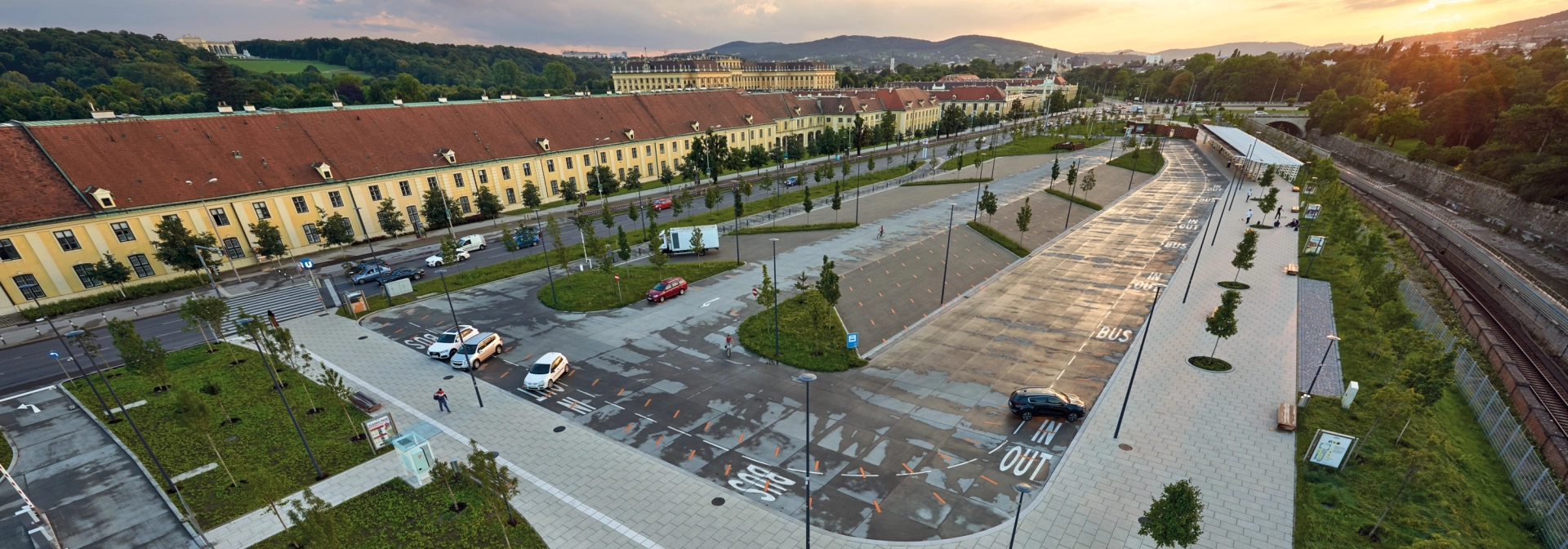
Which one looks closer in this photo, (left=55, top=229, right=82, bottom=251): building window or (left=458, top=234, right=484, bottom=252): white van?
(left=55, top=229, right=82, bottom=251): building window

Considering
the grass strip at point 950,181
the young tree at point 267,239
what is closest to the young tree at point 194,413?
the young tree at point 267,239

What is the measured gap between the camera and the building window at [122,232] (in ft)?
127

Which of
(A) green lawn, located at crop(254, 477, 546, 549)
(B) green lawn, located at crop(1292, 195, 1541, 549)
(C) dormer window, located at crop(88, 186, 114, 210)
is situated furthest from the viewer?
(C) dormer window, located at crop(88, 186, 114, 210)

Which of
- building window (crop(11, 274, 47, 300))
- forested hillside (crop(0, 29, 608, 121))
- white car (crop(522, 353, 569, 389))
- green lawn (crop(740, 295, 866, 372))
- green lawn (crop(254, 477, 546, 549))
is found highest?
forested hillside (crop(0, 29, 608, 121))

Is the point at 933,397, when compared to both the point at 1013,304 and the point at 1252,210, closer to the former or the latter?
the point at 1013,304

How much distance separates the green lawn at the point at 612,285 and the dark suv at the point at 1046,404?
2438 centimetres

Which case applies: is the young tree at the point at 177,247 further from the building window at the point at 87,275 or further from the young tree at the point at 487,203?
the young tree at the point at 487,203

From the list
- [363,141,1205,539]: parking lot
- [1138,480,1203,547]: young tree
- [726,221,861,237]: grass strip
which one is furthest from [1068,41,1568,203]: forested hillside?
[1138,480,1203,547]: young tree

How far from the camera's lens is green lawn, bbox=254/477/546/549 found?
16.6 meters

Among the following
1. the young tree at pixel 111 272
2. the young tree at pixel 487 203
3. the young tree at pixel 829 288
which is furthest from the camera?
the young tree at pixel 487 203

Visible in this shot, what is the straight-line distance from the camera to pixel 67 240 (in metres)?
36.8

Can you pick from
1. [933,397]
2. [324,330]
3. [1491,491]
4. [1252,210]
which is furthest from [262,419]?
[1252,210]

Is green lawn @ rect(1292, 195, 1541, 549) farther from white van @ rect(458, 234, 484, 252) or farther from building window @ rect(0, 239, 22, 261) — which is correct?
building window @ rect(0, 239, 22, 261)

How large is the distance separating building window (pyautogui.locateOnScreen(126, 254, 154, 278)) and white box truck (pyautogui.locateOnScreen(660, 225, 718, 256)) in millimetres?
38079
